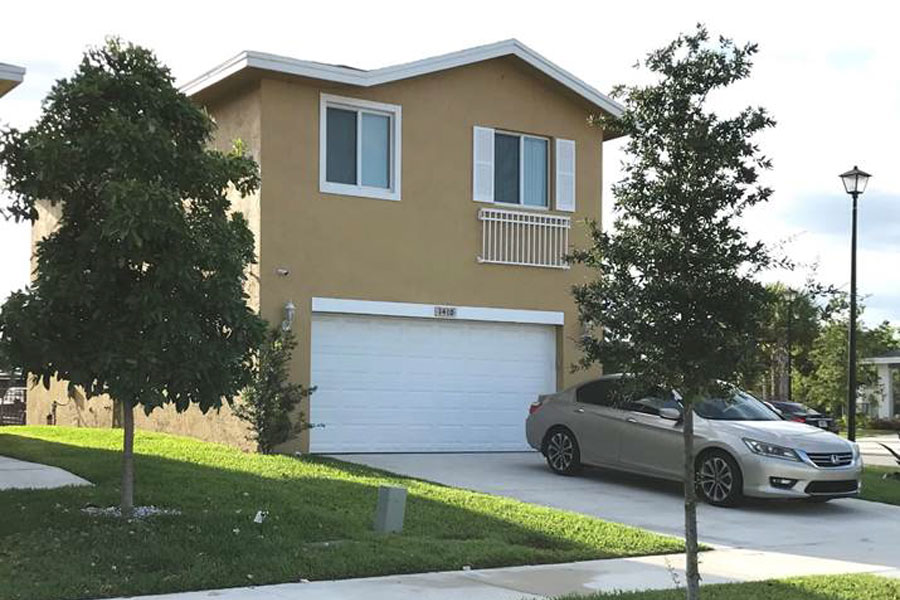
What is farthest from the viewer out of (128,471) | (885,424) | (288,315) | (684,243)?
(885,424)

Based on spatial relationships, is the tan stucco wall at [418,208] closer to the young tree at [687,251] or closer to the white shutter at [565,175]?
the white shutter at [565,175]

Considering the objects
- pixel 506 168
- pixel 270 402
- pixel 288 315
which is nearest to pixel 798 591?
pixel 270 402

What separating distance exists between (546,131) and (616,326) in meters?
12.5

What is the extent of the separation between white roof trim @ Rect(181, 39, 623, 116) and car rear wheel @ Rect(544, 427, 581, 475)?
480 centimetres

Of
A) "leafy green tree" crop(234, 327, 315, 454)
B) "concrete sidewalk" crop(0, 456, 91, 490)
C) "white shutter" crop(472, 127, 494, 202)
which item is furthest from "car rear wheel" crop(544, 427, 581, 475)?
"concrete sidewalk" crop(0, 456, 91, 490)

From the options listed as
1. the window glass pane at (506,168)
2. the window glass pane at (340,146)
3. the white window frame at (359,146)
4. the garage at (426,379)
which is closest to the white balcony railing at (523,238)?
the window glass pane at (506,168)

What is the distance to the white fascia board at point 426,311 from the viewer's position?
653 inches

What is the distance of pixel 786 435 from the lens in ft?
43.6

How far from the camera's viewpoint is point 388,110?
682 inches

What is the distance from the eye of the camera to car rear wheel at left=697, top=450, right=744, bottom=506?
13.2 metres

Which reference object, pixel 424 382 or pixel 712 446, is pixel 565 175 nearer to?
pixel 424 382

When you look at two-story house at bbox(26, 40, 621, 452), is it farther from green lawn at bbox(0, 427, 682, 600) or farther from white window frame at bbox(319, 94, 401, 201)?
green lawn at bbox(0, 427, 682, 600)

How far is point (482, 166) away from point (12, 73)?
26.9 feet

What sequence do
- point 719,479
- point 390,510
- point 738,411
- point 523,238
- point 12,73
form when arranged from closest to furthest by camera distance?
point 390,510 < point 12,73 < point 719,479 < point 738,411 < point 523,238
